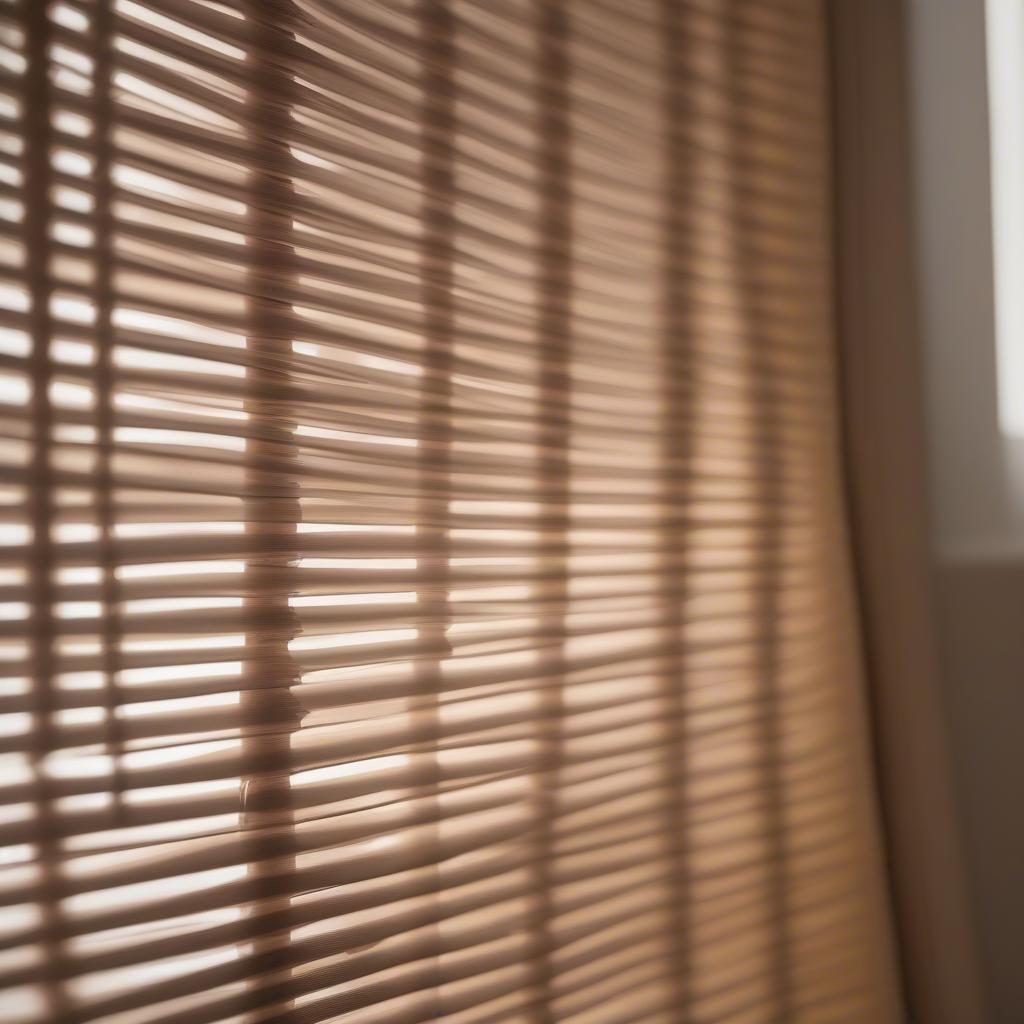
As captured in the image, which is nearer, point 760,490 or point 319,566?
point 319,566

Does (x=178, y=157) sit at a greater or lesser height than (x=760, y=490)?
greater

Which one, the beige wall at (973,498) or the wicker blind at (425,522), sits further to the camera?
the beige wall at (973,498)

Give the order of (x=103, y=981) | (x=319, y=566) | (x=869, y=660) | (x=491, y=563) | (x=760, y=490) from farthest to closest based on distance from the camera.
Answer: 1. (x=869, y=660)
2. (x=760, y=490)
3. (x=491, y=563)
4. (x=319, y=566)
5. (x=103, y=981)

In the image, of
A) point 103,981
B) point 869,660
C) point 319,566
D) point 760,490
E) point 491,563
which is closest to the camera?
point 103,981

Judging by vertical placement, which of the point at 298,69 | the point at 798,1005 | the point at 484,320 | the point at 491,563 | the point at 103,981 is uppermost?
the point at 298,69

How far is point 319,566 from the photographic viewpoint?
849mm

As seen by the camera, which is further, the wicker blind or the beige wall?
the beige wall

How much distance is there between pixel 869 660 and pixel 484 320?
0.78 metres

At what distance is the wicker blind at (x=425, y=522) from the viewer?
0.71 m

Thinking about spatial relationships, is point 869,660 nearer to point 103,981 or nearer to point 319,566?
point 319,566

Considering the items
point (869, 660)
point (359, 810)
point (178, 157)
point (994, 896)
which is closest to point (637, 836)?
point (359, 810)

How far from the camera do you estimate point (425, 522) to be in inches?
35.5

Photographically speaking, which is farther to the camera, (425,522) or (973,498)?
(973,498)

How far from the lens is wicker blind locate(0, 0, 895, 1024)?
2.34ft
